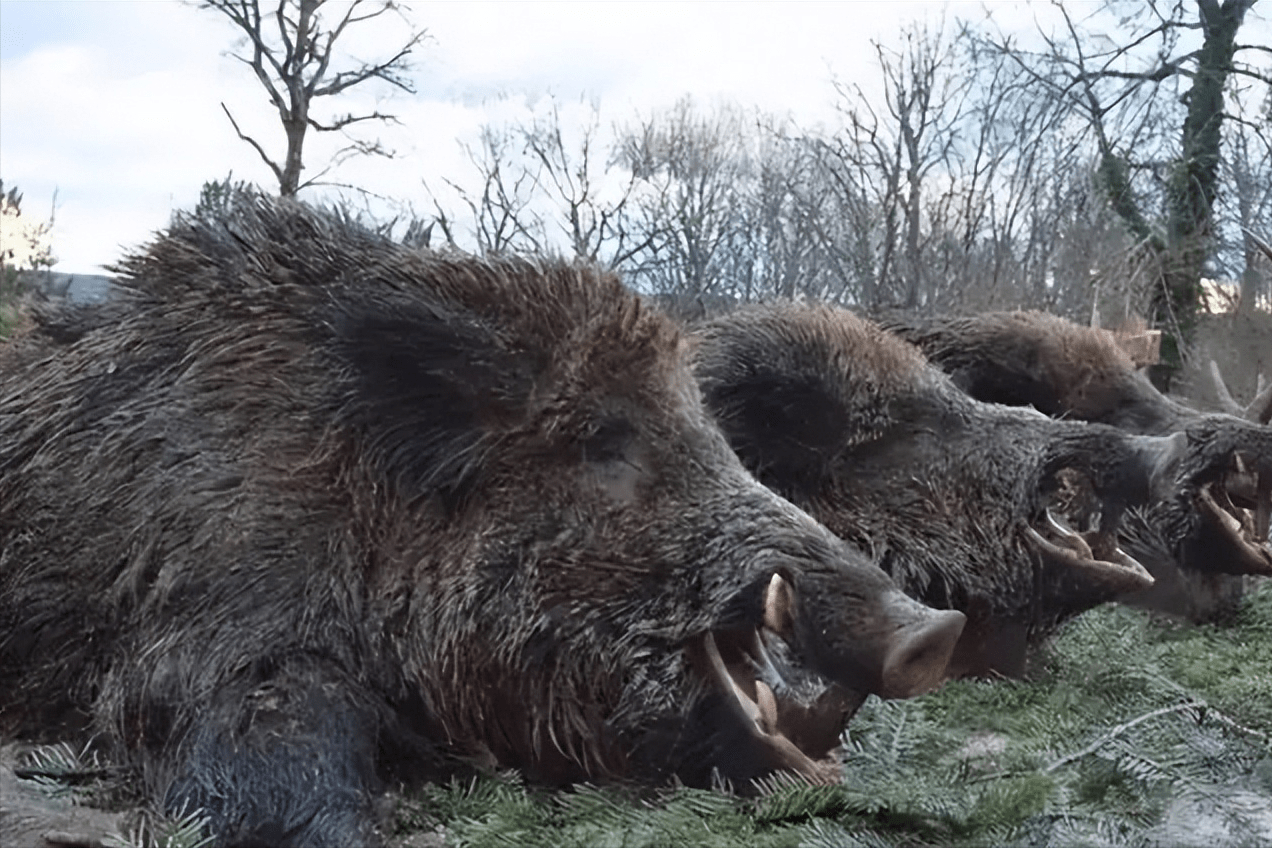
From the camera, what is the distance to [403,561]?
198 centimetres

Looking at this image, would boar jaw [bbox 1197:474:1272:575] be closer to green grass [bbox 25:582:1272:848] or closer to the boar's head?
the boar's head

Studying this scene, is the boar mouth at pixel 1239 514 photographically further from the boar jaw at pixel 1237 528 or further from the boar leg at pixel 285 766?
the boar leg at pixel 285 766

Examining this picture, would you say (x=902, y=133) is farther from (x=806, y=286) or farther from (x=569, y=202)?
A: (x=569, y=202)

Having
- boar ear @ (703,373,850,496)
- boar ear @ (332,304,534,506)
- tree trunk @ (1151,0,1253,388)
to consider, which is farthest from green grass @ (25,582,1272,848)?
tree trunk @ (1151,0,1253,388)

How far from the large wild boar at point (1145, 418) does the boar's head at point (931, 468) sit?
27cm

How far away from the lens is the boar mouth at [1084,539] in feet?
9.41

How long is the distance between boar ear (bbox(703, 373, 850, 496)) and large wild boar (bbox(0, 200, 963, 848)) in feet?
2.24

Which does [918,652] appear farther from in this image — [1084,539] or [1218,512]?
[1218,512]

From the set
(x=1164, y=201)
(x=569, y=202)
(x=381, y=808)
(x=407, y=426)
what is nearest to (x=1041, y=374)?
(x=1164, y=201)

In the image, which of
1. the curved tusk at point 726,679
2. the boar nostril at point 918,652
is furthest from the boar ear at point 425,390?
the boar nostril at point 918,652

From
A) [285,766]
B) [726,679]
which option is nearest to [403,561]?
[285,766]

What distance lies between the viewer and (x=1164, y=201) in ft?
14.0

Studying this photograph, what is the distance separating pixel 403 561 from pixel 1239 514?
2481mm

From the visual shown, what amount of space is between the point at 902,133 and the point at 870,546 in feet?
9.52
